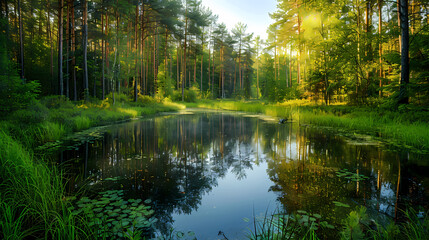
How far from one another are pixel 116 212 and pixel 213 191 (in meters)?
1.76

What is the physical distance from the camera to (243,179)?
4660mm

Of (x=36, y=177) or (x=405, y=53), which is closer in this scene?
(x=36, y=177)

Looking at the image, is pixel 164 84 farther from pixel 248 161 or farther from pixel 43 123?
pixel 248 161

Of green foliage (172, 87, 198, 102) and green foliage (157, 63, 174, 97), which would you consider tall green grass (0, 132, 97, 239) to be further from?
green foliage (172, 87, 198, 102)

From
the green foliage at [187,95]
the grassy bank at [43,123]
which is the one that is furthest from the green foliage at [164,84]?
the grassy bank at [43,123]

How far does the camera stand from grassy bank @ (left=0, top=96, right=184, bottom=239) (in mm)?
2234

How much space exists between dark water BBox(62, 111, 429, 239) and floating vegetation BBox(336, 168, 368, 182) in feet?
0.49

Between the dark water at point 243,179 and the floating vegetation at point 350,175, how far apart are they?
15 centimetres

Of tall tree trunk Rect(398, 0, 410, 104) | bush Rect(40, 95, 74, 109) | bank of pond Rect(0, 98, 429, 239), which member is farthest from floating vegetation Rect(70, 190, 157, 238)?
bush Rect(40, 95, 74, 109)

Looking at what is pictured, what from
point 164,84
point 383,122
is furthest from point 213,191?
point 164,84

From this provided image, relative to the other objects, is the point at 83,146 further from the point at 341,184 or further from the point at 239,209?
the point at 341,184

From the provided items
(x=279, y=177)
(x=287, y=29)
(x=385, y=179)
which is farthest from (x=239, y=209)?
(x=287, y=29)

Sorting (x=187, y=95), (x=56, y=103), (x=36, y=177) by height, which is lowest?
(x=36, y=177)

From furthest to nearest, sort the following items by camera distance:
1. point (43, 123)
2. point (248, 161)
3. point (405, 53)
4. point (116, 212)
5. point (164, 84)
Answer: point (164, 84) → point (405, 53) → point (43, 123) → point (248, 161) → point (116, 212)
